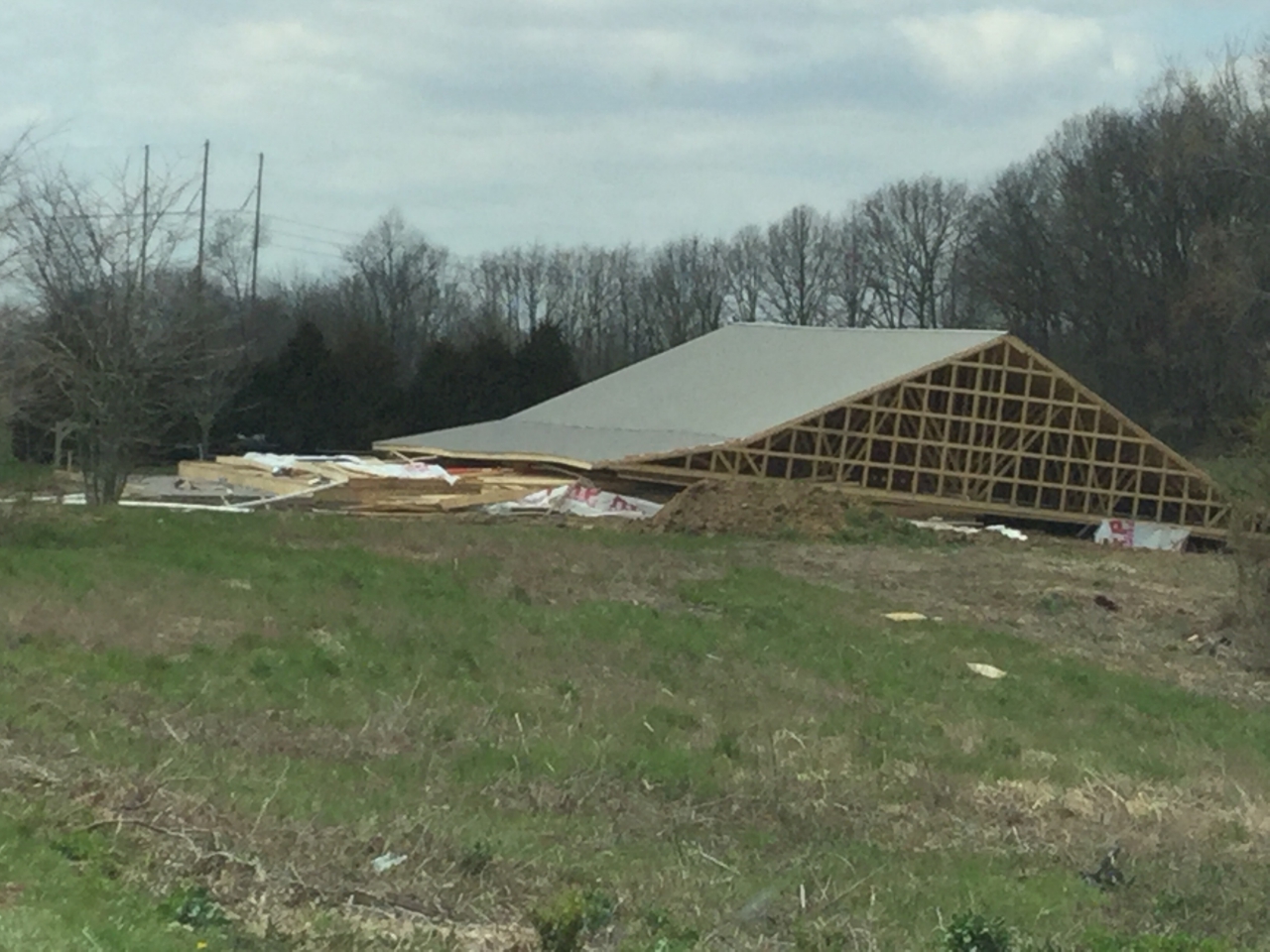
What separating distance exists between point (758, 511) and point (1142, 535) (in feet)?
32.5

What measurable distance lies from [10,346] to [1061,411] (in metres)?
21.6

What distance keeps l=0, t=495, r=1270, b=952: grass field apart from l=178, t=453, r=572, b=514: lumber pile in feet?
32.6

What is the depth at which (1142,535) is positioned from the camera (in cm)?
3334

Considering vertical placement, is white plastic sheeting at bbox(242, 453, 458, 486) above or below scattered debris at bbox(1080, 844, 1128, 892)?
above

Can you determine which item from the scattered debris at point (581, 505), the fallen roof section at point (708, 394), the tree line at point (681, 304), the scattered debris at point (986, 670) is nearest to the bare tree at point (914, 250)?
the tree line at point (681, 304)

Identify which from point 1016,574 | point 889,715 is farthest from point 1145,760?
point 1016,574

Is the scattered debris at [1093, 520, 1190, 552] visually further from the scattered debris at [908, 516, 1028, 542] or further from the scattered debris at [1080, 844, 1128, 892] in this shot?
the scattered debris at [1080, 844, 1128, 892]

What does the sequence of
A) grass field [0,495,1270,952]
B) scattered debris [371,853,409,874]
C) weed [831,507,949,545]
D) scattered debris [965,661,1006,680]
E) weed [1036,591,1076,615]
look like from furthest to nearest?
weed [831,507,949,545], weed [1036,591,1076,615], scattered debris [965,661,1006,680], scattered debris [371,853,409,874], grass field [0,495,1270,952]

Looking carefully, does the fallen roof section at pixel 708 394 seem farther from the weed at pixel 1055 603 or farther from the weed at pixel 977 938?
the weed at pixel 977 938

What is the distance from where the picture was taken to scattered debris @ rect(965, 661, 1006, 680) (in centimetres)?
1509

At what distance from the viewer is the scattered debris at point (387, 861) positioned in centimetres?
699

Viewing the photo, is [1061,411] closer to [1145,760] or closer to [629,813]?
[1145,760]

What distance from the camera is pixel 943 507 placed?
33094 millimetres

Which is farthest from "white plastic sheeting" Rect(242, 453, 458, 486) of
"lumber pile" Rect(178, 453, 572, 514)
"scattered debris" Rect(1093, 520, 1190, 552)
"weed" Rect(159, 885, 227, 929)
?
"weed" Rect(159, 885, 227, 929)
